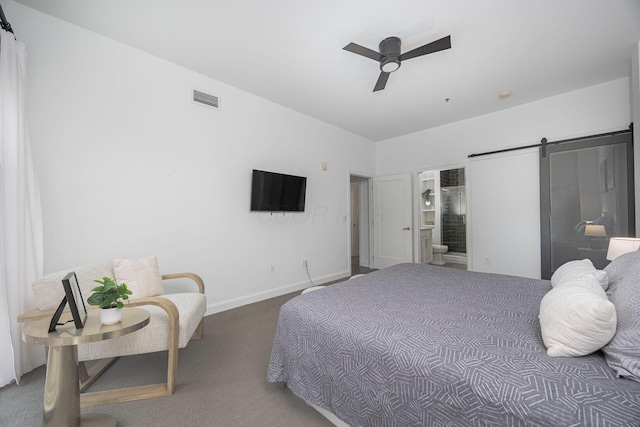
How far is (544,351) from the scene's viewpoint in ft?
3.43

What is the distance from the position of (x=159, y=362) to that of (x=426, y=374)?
2.12m

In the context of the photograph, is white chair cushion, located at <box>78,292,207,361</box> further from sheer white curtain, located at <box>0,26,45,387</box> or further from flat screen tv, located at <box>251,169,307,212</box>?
flat screen tv, located at <box>251,169,307,212</box>

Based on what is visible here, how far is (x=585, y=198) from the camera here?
345 centimetres

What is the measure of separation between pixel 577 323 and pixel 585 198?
3.62 m

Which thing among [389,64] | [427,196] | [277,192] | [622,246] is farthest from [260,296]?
[427,196]

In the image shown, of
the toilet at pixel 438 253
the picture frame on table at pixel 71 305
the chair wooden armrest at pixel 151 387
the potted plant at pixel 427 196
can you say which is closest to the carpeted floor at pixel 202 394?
the chair wooden armrest at pixel 151 387

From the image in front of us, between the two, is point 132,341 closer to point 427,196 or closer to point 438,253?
point 438,253

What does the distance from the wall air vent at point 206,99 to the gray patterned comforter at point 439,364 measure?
8.68 feet

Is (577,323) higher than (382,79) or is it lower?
lower

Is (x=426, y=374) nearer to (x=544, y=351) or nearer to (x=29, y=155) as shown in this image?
(x=544, y=351)

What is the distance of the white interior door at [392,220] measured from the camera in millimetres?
5176

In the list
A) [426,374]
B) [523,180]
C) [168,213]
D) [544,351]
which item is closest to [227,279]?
[168,213]

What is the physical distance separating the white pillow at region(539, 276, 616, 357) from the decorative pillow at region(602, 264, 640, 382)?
32mm

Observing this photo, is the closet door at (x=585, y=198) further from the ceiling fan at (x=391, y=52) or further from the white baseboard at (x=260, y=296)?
the white baseboard at (x=260, y=296)
